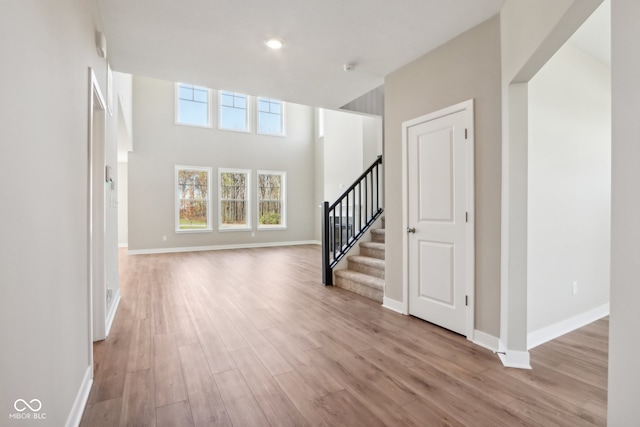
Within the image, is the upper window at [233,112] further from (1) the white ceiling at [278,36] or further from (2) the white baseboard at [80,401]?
(2) the white baseboard at [80,401]

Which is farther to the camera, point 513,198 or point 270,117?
point 270,117

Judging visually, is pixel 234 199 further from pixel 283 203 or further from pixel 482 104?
pixel 482 104

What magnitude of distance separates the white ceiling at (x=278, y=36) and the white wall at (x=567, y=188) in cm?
101

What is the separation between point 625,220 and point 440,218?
1.93m

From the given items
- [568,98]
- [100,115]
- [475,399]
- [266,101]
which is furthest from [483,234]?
[266,101]

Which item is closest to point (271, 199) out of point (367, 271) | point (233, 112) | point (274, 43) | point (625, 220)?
point (233, 112)

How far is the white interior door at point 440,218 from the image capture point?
2.71 meters

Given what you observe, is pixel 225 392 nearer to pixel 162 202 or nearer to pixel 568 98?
pixel 568 98

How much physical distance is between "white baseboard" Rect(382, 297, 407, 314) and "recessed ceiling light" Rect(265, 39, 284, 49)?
2929mm

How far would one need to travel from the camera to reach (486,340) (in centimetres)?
251

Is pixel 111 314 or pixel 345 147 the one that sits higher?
pixel 345 147

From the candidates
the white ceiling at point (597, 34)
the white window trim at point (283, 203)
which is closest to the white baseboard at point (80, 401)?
the white ceiling at point (597, 34)

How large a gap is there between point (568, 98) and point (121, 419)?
4122 millimetres

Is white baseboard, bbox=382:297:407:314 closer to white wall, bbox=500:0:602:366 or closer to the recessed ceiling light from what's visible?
white wall, bbox=500:0:602:366
